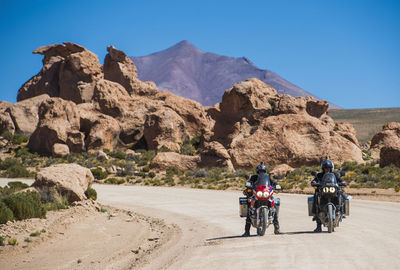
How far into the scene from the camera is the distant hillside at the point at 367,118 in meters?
110

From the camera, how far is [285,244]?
407 inches

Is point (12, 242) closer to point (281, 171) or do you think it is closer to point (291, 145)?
Answer: point (281, 171)

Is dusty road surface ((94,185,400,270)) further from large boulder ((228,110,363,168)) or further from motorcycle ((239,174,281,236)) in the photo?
large boulder ((228,110,363,168))

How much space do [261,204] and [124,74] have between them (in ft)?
199

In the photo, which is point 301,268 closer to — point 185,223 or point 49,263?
point 49,263

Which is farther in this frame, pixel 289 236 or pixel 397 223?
pixel 397 223

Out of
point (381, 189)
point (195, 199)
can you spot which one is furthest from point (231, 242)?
point (381, 189)

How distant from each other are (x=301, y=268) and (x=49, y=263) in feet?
18.9

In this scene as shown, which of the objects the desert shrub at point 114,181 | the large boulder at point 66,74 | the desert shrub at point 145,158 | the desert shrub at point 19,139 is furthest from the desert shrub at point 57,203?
the large boulder at point 66,74

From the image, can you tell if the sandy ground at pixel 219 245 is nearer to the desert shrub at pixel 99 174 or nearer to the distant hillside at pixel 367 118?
the desert shrub at pixel 99 174

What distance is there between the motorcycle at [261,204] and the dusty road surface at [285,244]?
39 cm

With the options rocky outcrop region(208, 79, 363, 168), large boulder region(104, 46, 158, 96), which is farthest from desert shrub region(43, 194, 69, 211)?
large boulder region(104, 46, 158, 96)

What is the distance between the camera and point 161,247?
37.0 ft

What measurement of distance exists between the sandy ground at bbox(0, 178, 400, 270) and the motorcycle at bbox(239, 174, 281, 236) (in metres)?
0.41
